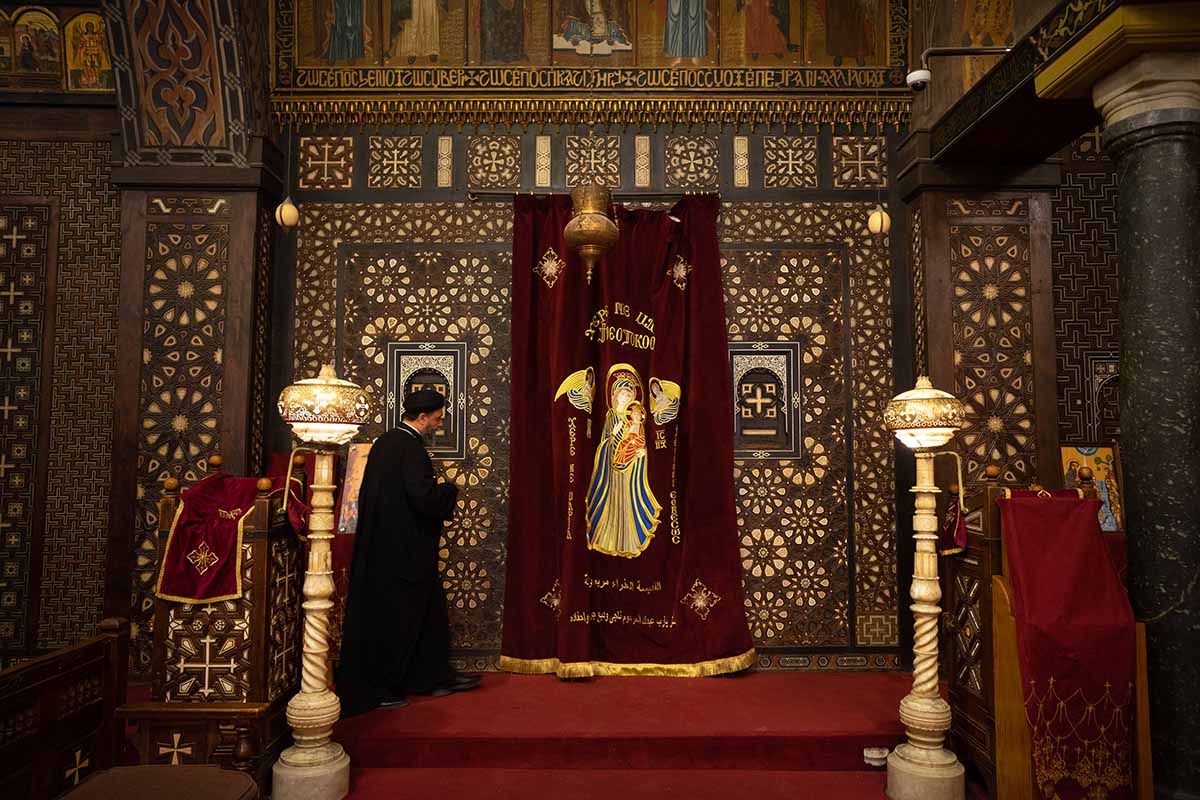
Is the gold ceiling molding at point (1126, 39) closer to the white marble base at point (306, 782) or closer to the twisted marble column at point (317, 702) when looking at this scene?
the twisted marble column at point (317, 702)

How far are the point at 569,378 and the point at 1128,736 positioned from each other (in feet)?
10.2

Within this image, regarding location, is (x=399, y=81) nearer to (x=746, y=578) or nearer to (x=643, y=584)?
(x=643, y=584)

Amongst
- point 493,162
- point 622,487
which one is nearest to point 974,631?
point 622,487

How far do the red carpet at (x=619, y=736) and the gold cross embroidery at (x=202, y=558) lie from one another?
3.34ft

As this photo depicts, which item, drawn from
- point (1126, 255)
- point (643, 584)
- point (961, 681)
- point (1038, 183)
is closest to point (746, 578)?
point (643, 584)

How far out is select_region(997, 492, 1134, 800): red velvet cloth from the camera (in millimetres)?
2963

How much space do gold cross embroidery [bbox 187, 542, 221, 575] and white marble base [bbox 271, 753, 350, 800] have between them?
880 mm

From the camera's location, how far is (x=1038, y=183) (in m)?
4.66

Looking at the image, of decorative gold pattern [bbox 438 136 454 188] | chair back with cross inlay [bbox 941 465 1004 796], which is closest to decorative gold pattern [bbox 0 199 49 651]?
decorative gold pattern [bbox 438 136 454 188]

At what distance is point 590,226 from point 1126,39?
97.0 inches

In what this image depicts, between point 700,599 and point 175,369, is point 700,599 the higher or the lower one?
the lower one

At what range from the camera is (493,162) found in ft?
16.4

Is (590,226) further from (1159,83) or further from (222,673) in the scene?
(222,673)

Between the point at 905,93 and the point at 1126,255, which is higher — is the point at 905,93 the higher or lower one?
the higher one
